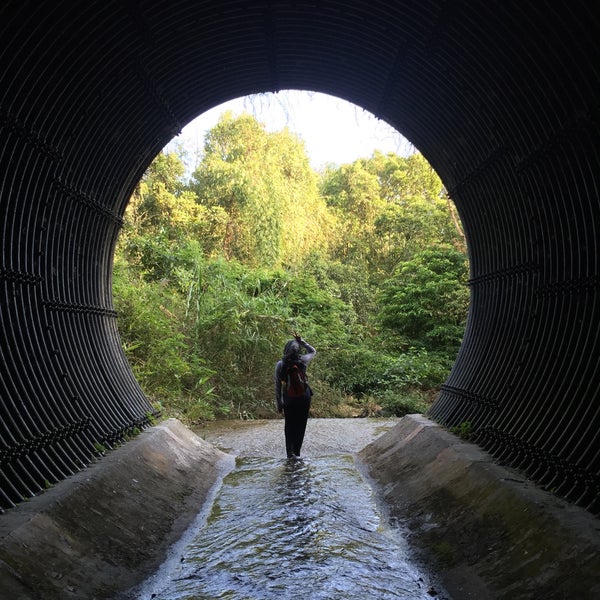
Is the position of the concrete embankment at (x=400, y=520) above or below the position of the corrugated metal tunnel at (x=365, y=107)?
below

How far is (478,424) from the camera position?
6840 mm

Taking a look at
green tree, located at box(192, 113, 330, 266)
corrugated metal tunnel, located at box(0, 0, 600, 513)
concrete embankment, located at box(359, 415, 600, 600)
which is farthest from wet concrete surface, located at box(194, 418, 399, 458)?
green tree, located at box(192, 113, 330, 266)

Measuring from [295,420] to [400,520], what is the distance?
9.20 feet

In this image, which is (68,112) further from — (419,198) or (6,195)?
(419,198)

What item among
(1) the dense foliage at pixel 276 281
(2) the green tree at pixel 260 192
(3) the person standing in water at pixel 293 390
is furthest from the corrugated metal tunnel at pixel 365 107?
(2) the green tree at pixel 260 192

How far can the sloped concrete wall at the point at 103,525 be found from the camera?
3662 mm

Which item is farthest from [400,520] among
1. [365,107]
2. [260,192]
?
[260,192]

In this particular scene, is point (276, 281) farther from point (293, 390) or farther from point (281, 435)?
point (293, 390)

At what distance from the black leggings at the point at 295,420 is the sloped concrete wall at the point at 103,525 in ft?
4.46

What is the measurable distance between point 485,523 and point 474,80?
3.82 metres

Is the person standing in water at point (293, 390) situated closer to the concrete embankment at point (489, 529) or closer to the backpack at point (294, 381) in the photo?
the backpack at point (294, 381)

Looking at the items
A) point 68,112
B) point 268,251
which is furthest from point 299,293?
point 68,112

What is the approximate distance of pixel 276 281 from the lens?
1800 centimetres

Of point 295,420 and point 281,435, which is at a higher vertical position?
point 295,420
